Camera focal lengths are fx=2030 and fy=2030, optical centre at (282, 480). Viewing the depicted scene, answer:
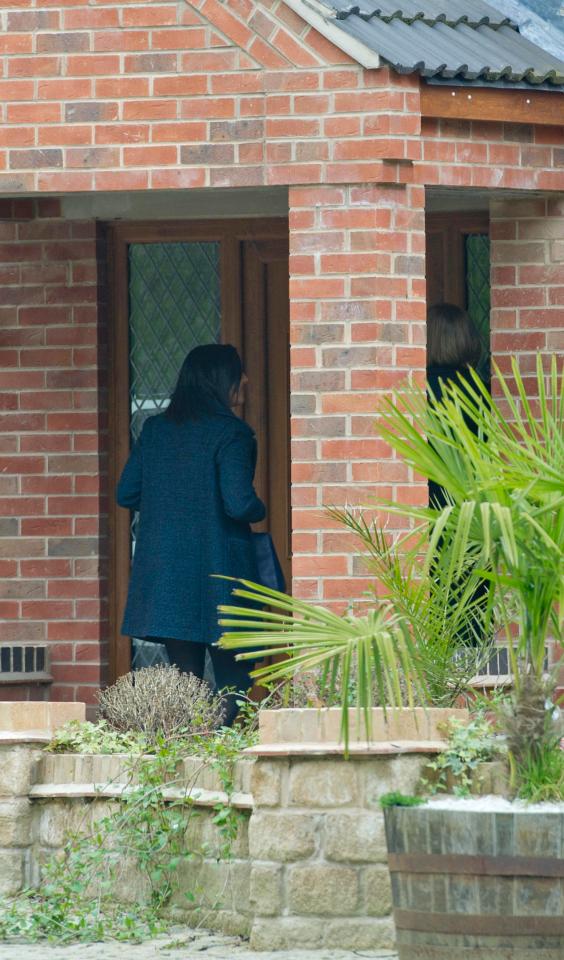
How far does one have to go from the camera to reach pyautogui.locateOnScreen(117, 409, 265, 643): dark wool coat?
8.43 meters

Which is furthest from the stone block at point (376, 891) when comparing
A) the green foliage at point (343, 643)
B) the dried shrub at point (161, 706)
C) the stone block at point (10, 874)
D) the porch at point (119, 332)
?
the porch at point (119, 332)

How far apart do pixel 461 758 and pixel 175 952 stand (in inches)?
44.1

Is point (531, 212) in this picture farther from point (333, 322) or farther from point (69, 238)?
point (69, 238)

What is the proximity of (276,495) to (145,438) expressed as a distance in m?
1.26

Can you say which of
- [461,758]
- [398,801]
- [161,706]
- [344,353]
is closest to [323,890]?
[461,758]

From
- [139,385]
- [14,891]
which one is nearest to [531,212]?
[139,385]

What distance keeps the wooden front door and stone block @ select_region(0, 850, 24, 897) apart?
2364 millimetres

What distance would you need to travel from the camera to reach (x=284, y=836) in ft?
21.8

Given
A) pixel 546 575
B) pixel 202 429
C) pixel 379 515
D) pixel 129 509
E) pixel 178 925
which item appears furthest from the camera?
pixel 129 509

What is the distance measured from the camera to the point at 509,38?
857 cm

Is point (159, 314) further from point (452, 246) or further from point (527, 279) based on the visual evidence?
point (527, 279)

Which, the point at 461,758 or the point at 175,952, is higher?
the point at 461,758

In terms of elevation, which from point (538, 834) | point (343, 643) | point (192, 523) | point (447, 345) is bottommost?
point (538, 834)

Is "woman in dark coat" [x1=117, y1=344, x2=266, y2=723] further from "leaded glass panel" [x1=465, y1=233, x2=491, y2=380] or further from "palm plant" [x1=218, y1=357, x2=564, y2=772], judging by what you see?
"palm plant" [x1=218, y1=357, x2=564, y2=772]
